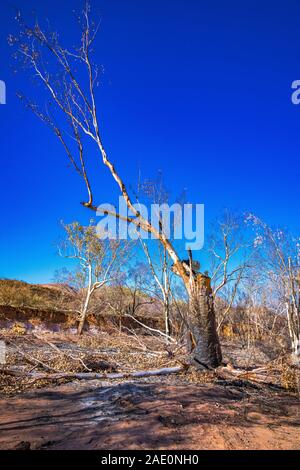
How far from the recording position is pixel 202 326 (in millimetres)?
7254

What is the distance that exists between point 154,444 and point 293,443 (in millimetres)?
1560

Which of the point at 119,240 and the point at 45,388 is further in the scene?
the point at 119,240

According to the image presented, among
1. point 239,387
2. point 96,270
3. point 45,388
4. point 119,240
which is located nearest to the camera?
point 45,388

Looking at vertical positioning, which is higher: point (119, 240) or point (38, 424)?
point (119, 240)

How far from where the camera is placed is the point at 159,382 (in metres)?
6.01

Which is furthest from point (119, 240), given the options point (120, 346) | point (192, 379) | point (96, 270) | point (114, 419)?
point (114, 419)

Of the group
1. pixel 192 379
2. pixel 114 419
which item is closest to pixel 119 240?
pixel 192 379

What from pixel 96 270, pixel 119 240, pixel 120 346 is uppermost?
pixel 119 240

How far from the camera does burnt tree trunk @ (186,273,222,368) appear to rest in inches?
278

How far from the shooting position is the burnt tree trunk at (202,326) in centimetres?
707

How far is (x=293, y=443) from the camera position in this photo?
348 centimetres
